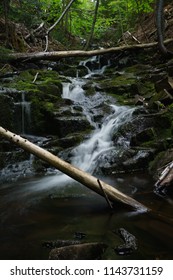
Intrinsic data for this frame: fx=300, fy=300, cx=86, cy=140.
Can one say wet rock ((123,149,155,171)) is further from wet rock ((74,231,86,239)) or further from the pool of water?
wet rock ((74,231,86,239))

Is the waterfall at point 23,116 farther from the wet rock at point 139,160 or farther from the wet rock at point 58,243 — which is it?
the wet rock at point 58,243

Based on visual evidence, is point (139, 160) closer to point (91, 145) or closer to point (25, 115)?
point (91, 145)

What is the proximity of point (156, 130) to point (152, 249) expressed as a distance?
16.6ft

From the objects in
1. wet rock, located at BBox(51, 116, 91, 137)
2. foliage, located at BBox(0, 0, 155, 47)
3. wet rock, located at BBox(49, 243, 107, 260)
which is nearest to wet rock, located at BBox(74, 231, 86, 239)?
wet rock, located at BBox(49, 243, 107, 260)

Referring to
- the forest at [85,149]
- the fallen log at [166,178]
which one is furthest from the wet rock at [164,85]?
the fallen log at [166,178]

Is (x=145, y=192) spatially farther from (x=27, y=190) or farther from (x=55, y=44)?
(x=55, y=44)

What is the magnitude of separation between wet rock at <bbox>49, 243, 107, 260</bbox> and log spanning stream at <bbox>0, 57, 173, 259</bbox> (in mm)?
139

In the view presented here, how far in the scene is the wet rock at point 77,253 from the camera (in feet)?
9.37

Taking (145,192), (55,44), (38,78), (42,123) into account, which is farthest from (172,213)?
(55,44)

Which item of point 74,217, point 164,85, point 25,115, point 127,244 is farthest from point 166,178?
point 25,115

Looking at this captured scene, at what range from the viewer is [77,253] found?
2.86m

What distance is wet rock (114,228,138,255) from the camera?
3129 mm

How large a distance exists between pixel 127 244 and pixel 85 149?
4898 mm

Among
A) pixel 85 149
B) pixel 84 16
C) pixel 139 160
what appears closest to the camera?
pixel 139 160
